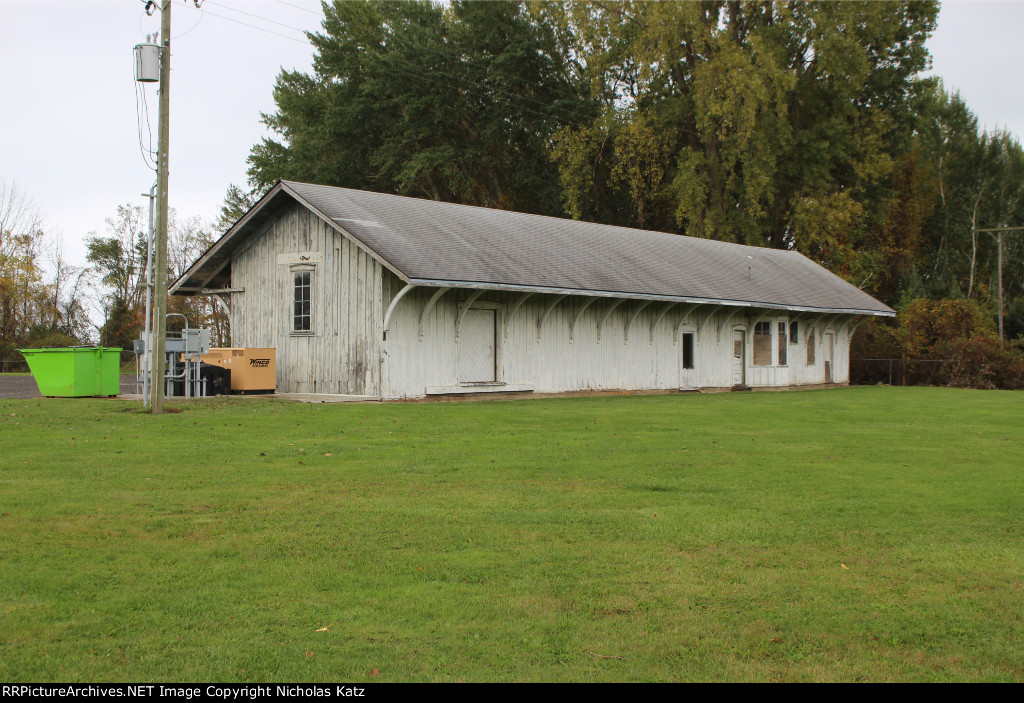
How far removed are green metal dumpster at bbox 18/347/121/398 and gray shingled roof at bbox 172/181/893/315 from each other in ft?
13.4

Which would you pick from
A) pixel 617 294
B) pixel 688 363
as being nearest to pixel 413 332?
pixel 617 294

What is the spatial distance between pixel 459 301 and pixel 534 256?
341 centimetres

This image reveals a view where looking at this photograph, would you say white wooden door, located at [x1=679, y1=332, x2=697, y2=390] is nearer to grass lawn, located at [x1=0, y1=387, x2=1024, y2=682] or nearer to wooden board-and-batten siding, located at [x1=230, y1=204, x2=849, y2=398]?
wooden board-and-batten siding, located at [x1=230, y1=204, x2=849, y2=398]

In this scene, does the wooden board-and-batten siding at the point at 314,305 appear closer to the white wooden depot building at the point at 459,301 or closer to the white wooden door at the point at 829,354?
the white wooden depot building at the point at 459,301

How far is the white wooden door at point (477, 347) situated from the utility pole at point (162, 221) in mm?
7594

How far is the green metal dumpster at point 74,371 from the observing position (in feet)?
69.6

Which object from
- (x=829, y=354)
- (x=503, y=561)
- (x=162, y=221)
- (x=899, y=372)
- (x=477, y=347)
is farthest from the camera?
(x=899, y=372)

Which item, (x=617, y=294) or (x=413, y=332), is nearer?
(x=413, y=332)

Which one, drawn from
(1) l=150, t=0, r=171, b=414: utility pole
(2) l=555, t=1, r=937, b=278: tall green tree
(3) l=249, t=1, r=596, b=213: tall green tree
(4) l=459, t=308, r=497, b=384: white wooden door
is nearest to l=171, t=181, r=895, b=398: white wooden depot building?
(4) l=459, t=308, r=497, b=384: white wooden door

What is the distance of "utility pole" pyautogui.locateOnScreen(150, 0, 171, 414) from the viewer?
16594mm

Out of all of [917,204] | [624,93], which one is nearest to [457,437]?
[624,93]

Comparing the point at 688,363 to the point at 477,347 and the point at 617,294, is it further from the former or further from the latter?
the point at 477,347

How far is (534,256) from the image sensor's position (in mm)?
24953

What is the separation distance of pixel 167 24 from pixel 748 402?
15.3m
